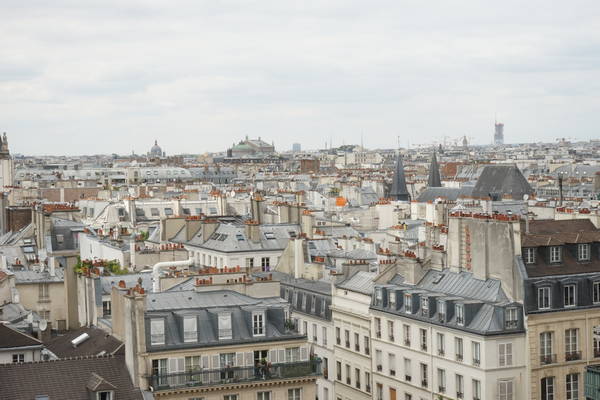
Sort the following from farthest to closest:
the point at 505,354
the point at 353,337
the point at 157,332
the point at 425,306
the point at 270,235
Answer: the point at 270,235 → the point at 353,337 → the point at 425,306 → the point at 505,354 → the point at 157,332

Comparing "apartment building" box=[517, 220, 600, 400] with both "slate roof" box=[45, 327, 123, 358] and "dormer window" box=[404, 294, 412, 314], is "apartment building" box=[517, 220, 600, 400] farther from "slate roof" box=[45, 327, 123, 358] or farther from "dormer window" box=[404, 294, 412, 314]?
"slate roof" box=[45, 327, 123, 358]

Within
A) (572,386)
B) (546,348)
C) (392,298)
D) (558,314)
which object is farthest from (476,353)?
(392,298)

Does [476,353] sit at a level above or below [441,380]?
above

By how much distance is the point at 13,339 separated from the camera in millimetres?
31031

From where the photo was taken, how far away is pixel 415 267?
130 ft

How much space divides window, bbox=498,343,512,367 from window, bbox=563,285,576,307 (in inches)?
106

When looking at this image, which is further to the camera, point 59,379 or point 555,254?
point 555,254

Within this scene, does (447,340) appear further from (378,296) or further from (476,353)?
(378,296)

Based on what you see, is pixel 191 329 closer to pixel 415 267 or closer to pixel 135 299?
pixel 135 299

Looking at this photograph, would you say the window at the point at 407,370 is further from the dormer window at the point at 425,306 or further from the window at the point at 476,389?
the window at the point at 476,389

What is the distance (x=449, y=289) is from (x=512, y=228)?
12.0ft

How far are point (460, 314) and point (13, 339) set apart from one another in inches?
543

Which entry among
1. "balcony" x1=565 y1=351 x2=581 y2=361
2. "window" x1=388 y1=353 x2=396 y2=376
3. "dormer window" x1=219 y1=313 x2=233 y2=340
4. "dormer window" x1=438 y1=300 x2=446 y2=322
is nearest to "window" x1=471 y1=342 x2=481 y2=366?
"dormer window" x1=438 y1=300 x2=446 y2=322

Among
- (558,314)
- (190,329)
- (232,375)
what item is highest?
(190,329)
